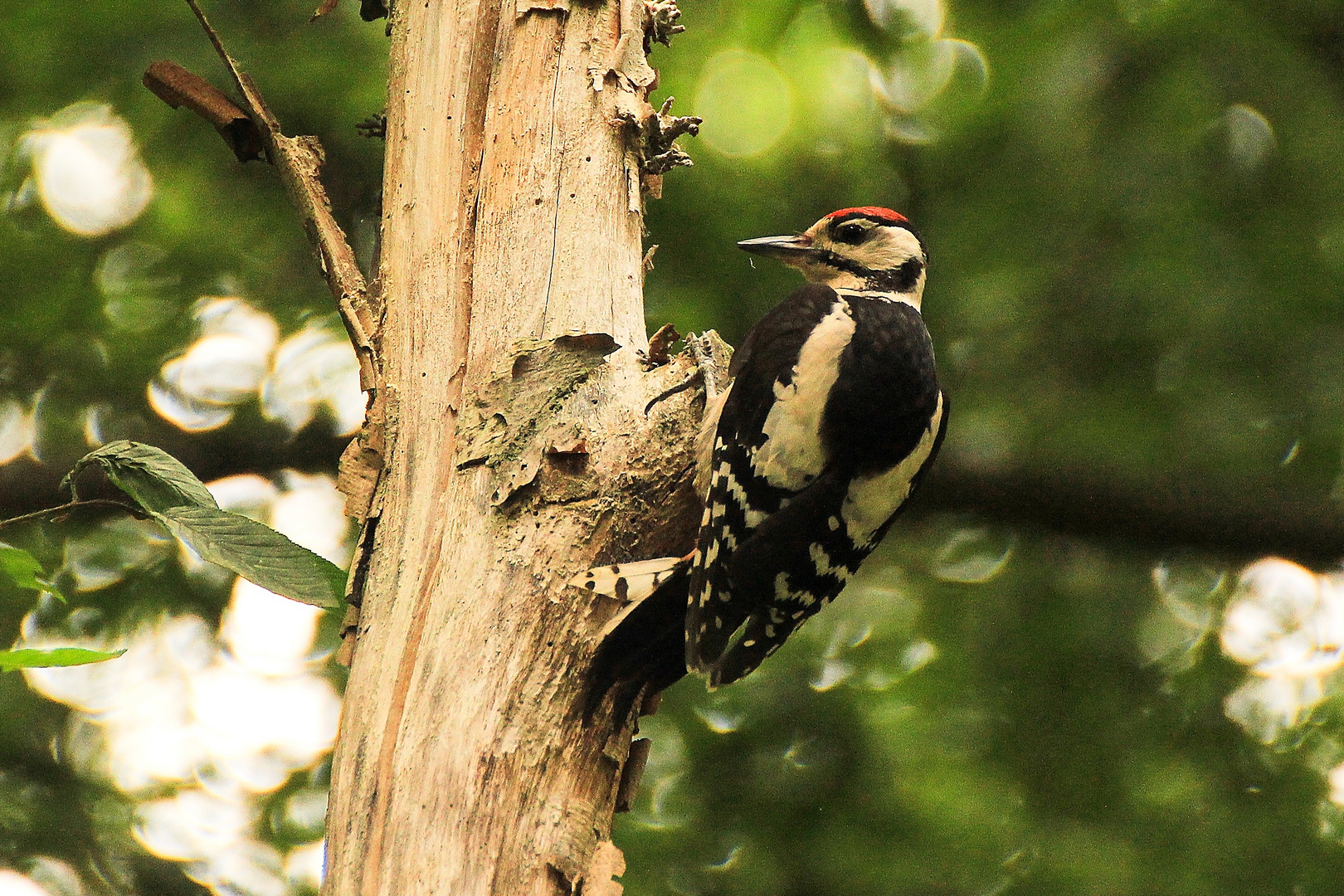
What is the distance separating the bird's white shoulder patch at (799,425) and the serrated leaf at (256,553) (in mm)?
987

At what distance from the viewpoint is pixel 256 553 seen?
69.4 inches

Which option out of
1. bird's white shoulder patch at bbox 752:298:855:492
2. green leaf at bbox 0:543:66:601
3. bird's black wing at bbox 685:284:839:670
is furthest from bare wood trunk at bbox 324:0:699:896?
green leaf at bbox 0:543:66:601

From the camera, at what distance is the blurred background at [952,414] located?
12.8 feet

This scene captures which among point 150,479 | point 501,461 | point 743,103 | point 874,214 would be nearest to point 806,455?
point 501,461

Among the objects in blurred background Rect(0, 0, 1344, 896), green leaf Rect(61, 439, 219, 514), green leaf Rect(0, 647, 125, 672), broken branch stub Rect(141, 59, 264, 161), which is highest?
broken branch stub Rect(141, 59, 264, 161)

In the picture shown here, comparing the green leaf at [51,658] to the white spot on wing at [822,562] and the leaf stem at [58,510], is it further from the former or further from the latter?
the white spot on wing at [822,562]

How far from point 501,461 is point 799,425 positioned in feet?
2.45

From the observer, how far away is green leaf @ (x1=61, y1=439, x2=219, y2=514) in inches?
69.5

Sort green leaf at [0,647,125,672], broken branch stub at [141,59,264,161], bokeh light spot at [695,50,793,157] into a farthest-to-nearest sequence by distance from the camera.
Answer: bokeh light spot at [695,50,793,157], broken branch stub at [141,59,264,161], green leaf at [0,647,125,672]

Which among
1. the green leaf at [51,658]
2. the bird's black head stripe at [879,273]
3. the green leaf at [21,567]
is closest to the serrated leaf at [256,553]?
the green leaf at [21,567]

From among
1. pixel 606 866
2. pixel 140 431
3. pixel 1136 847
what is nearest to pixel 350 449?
pixel 606 866

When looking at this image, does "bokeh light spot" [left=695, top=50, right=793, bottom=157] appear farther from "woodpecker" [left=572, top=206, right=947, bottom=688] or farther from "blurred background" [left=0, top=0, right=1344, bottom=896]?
"woodpecker" [left=572, top=206, right=947, bottom=688]

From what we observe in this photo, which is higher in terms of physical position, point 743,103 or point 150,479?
point 150,479

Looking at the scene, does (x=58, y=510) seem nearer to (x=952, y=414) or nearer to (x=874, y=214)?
(x=874, y=214)
